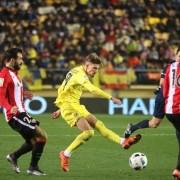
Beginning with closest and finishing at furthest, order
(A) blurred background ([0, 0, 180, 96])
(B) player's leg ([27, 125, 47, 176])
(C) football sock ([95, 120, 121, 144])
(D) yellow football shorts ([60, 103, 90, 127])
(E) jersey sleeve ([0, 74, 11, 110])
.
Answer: (E) jersey sleeve ([0, 74, 11, 110]), (B) player's leg ([27, 125, 47, 176]), (C) football sock ([95, 120, 121, 144]), (D) yellow football shorts ([60, 103, 90, 127]), (A) blurred background ([0, 0, 180, 96])

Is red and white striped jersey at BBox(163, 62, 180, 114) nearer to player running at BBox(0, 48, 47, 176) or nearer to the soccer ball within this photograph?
the soccer ball

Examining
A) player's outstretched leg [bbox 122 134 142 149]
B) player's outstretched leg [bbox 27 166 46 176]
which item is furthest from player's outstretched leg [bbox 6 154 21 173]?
player's outstretched leg [bbox 122 134 142 149]

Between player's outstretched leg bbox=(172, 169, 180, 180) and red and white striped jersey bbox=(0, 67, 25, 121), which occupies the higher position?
red and white striped jersey bbox=(0, 67, 25, 121)

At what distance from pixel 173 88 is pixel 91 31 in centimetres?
1778

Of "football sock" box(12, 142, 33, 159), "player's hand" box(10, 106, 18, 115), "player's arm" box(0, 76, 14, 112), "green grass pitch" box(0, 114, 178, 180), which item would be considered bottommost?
"green grass pitch" box(0, 114, 178, 180)

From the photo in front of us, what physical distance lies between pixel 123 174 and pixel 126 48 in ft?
54.3

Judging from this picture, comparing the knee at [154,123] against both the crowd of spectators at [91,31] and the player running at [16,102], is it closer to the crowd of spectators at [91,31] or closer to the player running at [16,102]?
the player running at [16,102]

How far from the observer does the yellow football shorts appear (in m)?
10.8

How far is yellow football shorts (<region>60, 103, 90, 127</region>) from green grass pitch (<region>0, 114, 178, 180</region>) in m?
0.79

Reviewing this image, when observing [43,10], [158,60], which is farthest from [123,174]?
[43,10]

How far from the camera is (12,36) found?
25.9m

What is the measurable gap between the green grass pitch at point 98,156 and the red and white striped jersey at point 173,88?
116 centimetres

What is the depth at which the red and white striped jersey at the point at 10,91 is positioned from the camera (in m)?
9.70

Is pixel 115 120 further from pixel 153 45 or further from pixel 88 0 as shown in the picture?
pixel 88 0
